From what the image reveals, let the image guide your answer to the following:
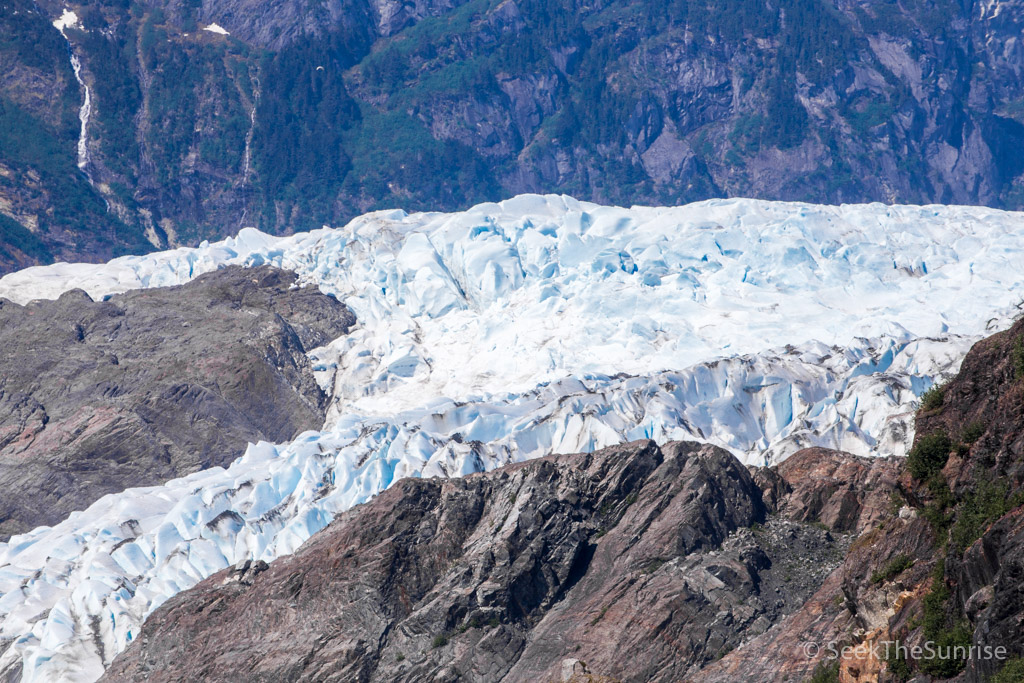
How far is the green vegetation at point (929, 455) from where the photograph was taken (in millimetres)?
40812

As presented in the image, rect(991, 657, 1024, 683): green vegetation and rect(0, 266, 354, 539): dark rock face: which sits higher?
rect(991, 657, 1024, 683): green vegetation

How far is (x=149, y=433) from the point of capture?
127 m

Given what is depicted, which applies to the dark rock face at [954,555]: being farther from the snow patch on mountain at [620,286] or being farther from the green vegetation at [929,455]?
the snow patch on mountain at [620,286]

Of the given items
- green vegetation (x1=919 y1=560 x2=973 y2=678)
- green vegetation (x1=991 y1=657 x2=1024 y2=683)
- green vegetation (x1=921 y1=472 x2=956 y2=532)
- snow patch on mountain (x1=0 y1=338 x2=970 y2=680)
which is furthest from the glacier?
green vegetation (x1=991 y1=657 x2=1024 y2=683)

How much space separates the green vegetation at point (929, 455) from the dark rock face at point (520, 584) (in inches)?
725

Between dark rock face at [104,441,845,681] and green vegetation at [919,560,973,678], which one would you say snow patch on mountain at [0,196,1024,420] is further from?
green vegetation at [919,560,973,678]

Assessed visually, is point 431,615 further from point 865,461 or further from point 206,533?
point 206,533

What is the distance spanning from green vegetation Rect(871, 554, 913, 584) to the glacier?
47140mm

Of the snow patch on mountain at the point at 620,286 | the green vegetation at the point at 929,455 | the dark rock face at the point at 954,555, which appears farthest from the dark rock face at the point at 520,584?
the snow patch on mountain at the point at 620,286

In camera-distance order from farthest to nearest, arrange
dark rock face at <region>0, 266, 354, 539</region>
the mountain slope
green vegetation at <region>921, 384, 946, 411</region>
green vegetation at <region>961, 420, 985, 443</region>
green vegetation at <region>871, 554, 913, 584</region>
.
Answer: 1. dark rock face at <region>0, 266, 354, 539</region>
2. the mountain slope
3. green vegetation at <region>921, 384, 946, 411</region>
4. green vegetation at <region>871, 554, 913, 584</region>
5. green vegetation at <region>961, 420, 985, 443</region>

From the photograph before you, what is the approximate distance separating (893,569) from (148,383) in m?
104

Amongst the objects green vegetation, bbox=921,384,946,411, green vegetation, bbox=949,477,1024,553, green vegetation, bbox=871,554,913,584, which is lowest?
green vegetation, bbox=871,554,913,584

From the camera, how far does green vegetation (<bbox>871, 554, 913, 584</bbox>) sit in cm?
4166

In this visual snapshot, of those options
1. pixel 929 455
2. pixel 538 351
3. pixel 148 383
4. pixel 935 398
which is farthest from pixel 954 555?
pixel 148 383
